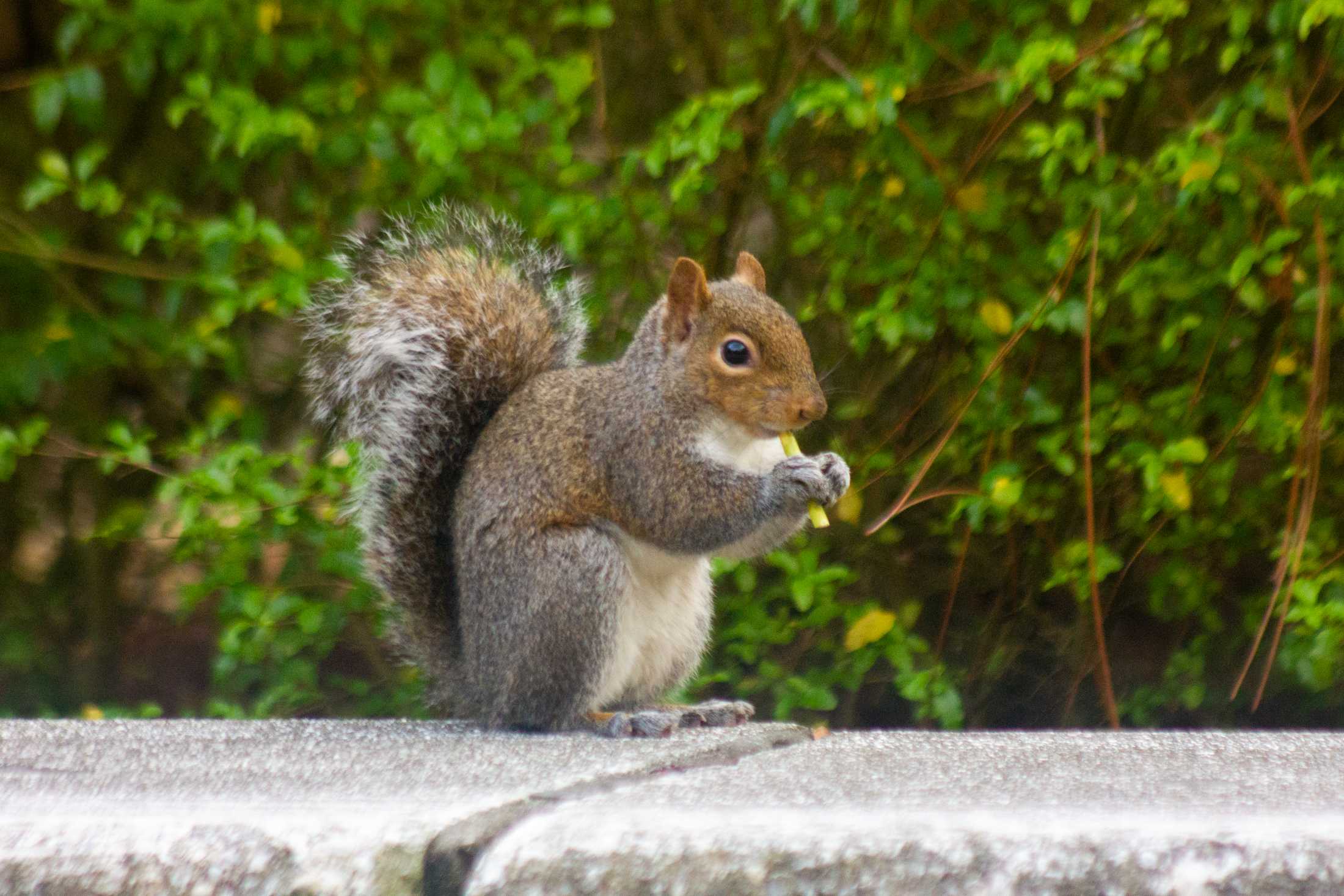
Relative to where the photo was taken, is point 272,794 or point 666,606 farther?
point 666,606

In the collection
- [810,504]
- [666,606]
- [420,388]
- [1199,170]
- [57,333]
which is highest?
[1199,170]

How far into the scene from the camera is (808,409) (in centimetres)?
148

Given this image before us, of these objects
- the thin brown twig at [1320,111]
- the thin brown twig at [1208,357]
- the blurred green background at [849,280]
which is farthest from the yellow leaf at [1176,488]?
the thin brown twig at [1320,111]

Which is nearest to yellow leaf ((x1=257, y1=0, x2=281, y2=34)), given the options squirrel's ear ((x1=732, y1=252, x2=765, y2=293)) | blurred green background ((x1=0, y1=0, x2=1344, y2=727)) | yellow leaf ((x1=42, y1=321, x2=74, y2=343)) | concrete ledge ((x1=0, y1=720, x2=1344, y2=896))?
blurred green background ((x1=0, y1=0, x2=1344, y2=727))

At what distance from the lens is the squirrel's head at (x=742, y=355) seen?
1497 millimetres

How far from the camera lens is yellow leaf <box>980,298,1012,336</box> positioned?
1978 mm

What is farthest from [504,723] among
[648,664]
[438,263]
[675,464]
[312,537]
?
[312,537]

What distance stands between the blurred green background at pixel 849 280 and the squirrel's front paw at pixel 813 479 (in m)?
0.37

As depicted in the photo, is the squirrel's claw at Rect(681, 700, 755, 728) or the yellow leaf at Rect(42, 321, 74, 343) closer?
the squirrel's claw at Rect(681, 700, 755, 728)

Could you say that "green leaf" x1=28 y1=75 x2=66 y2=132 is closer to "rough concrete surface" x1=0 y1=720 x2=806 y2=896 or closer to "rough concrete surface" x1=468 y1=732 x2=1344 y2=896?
"rough concrete surface" x1=0 y1=720 x2=806 y2=896

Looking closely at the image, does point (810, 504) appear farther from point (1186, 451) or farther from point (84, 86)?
point (84, 86)

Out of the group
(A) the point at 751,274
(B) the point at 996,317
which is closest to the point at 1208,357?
(B) the point at 996,317

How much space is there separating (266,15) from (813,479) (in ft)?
3.79

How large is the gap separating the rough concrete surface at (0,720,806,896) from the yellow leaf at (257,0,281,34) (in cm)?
108
